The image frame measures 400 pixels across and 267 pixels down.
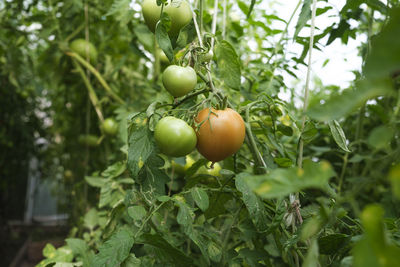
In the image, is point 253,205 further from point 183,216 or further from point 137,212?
point 137,212

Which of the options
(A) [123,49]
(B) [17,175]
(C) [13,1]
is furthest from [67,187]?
(C) [13,1]

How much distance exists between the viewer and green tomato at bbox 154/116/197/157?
0.53 m

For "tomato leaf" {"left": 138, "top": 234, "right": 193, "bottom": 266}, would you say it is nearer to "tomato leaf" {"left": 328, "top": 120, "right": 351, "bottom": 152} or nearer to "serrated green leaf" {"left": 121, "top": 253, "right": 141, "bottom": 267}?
"serrated green leaf" {"left": 121, "top": 253, "right": 141, "bottom": 267}

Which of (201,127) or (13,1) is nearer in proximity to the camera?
(201,127)

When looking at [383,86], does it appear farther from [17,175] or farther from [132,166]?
[17,175]

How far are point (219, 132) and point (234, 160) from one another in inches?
5.8

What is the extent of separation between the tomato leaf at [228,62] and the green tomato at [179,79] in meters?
0.10

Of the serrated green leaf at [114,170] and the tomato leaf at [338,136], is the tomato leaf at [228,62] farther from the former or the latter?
the serrated green leaf at [114,170]

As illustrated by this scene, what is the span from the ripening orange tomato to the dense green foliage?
0.09 feet

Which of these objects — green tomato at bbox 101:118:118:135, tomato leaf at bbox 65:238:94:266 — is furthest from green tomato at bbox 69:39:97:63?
tomato leaf at bbox 65:238:94:266

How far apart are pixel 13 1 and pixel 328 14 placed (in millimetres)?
1275

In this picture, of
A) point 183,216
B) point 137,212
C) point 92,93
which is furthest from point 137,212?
point 92,93

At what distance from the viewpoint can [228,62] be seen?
0.64 meters

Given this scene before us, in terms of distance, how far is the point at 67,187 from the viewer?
2.02 meters
